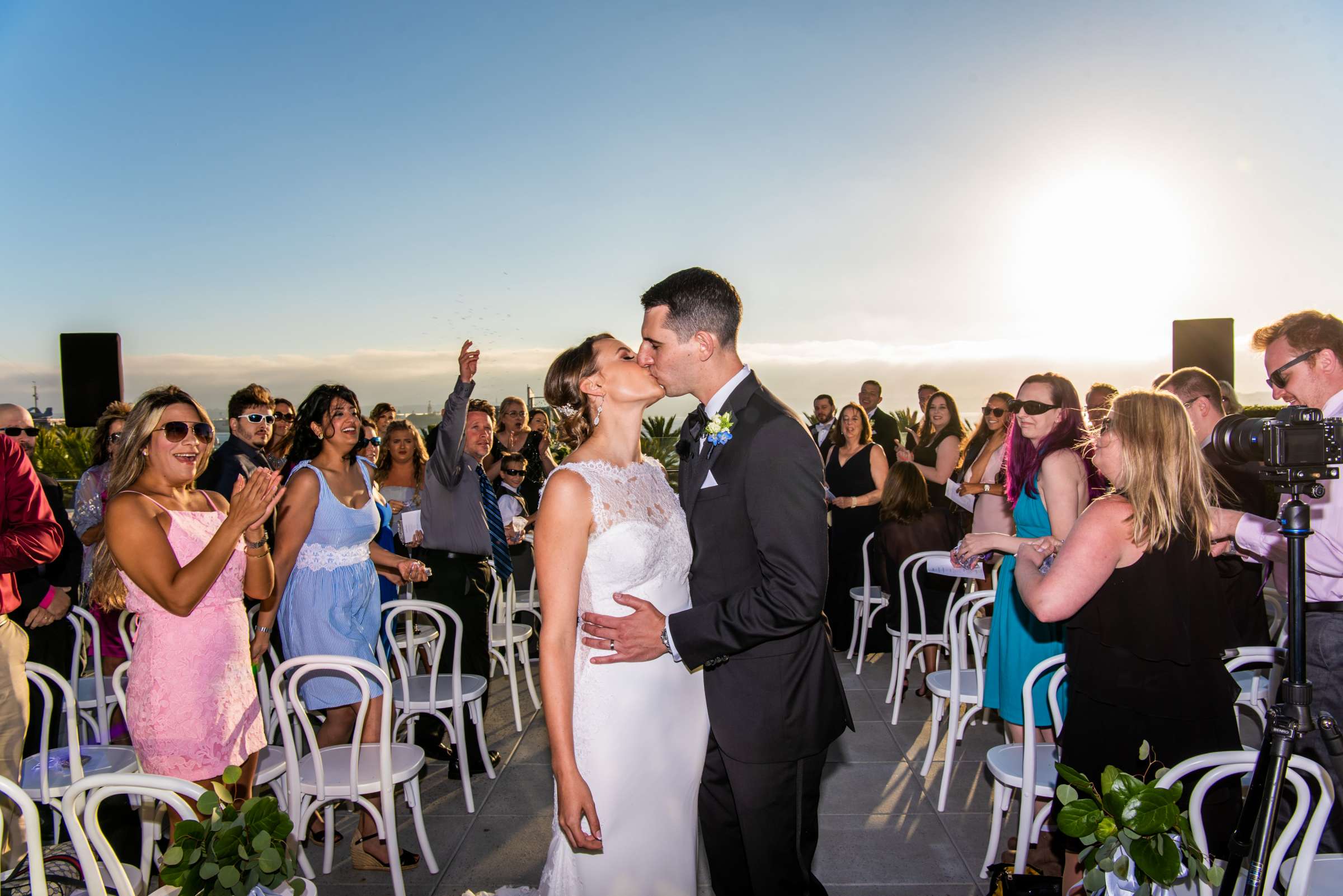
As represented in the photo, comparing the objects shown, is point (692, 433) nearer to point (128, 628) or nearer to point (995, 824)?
point (995, 824)

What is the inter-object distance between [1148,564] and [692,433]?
135cm

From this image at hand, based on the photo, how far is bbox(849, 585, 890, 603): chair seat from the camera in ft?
19.7

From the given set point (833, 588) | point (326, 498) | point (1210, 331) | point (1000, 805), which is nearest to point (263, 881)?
point (326, 498)

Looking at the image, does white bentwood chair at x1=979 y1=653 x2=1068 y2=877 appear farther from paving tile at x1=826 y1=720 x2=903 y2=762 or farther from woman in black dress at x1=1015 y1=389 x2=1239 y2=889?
paving tile at x1=826 y1=720 x2=903 y2=762

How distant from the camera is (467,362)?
15.0ft

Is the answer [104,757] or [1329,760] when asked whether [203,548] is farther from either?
[1329,760]

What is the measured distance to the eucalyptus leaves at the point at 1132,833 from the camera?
1355 millimetres

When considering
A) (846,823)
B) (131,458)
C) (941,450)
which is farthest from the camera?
(941,450)

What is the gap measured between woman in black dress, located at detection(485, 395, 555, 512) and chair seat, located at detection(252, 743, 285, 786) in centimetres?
368

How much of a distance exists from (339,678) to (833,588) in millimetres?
4546

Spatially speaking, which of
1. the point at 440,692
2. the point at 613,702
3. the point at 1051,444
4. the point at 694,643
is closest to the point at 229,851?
the point at 613,702

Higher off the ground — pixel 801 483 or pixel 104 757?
pixel 801 483

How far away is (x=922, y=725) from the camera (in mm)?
5020

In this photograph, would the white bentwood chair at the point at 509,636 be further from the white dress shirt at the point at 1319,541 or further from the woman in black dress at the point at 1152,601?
the white dress shirt at the point at 1319,541
